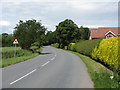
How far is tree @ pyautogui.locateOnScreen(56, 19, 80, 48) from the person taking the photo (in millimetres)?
71062

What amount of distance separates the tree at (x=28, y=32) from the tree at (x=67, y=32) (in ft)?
99.4

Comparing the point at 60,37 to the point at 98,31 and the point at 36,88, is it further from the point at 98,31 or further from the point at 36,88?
the point at 36,88

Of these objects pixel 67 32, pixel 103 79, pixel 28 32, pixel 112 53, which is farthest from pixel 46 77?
pixel 67 32

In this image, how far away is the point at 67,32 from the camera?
70875 mm

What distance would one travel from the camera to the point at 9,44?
7312 cm

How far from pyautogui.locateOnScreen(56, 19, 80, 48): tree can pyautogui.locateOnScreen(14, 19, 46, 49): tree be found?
30290mm

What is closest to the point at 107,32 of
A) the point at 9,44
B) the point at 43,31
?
the point at 43,31

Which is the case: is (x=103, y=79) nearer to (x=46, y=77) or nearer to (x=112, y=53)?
(x=46, y=77)

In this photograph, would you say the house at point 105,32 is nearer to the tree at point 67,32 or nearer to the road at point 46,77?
the tree at point 67,32

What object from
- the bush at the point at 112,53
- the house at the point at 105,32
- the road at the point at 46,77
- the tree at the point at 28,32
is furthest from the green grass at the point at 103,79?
the house at the point at 105,32

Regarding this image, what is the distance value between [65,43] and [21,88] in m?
65.4

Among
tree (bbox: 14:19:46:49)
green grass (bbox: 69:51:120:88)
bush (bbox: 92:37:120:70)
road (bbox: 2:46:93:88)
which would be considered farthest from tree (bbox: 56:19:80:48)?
green grass (bbox: 69:51:120:88)

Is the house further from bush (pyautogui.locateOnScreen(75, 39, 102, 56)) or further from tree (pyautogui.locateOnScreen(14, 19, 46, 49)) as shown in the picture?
bush (pyautogui.locateOnScreen(75, 39, 102, 56))

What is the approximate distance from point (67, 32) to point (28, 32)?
33.6 meters
